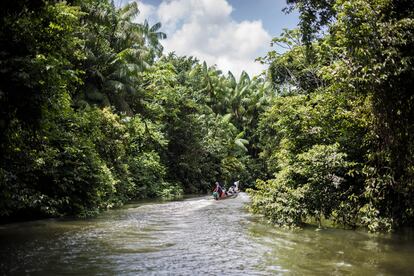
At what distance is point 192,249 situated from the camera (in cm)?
964

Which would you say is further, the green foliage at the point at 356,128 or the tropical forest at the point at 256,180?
the green foliage at the point at 356,128

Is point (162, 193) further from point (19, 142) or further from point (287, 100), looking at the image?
point (19, 142)

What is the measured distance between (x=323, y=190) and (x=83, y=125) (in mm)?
8929

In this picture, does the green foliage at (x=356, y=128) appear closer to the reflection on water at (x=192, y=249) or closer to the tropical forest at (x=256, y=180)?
the tropical forest at (x=256, y=180)

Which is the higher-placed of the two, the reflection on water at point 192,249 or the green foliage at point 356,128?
the green foliage at point 356,128

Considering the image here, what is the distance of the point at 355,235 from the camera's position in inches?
459

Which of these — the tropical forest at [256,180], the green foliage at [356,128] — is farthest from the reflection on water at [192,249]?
the green foliage at [356,128]

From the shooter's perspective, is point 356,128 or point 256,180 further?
point 256,180

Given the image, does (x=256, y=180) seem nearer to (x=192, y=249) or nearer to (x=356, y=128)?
(x=356, y=128)

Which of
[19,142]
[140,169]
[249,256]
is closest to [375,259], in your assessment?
[249,256]

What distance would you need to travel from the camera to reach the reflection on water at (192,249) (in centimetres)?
775

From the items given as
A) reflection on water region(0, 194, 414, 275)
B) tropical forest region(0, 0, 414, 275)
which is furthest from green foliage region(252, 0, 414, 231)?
reflection on water region(0, 194, 414, 275)

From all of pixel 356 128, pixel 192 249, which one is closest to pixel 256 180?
pixel 356 128

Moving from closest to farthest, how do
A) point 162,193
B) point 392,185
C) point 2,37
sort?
point 2,37 < point 392,185 < point 162,193
